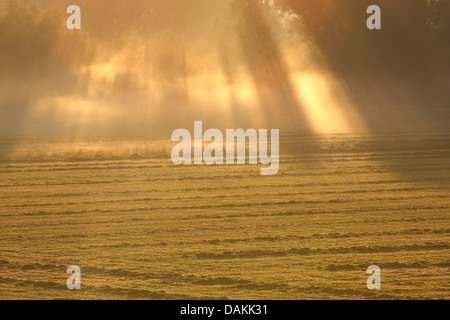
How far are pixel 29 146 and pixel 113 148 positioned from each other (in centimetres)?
239

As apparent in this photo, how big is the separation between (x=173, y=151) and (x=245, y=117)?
6829 mm

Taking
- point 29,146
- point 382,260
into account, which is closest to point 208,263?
point 382,260

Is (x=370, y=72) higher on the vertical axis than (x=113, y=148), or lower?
higher

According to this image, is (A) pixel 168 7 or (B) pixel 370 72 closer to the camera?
(B) pixel 370 72

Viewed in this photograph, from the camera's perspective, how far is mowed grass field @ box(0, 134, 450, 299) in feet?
25.8

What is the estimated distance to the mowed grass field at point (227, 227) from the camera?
786 centimetres

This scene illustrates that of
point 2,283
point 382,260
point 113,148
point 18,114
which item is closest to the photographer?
point 2,283

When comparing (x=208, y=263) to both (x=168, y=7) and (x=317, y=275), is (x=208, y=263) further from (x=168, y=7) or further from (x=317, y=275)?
(x=168, y=7)

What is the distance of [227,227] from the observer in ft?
33.7

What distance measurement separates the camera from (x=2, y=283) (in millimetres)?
8031

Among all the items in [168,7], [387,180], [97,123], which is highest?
[168,7]

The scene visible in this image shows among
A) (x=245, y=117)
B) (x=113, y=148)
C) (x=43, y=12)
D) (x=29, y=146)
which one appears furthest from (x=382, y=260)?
(x=43, y=12)

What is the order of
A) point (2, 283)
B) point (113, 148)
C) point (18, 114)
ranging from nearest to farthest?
point (2, 283) → point (113, 148) → point (18, 114)

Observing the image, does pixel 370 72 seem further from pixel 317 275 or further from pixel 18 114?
pixel 317 275
